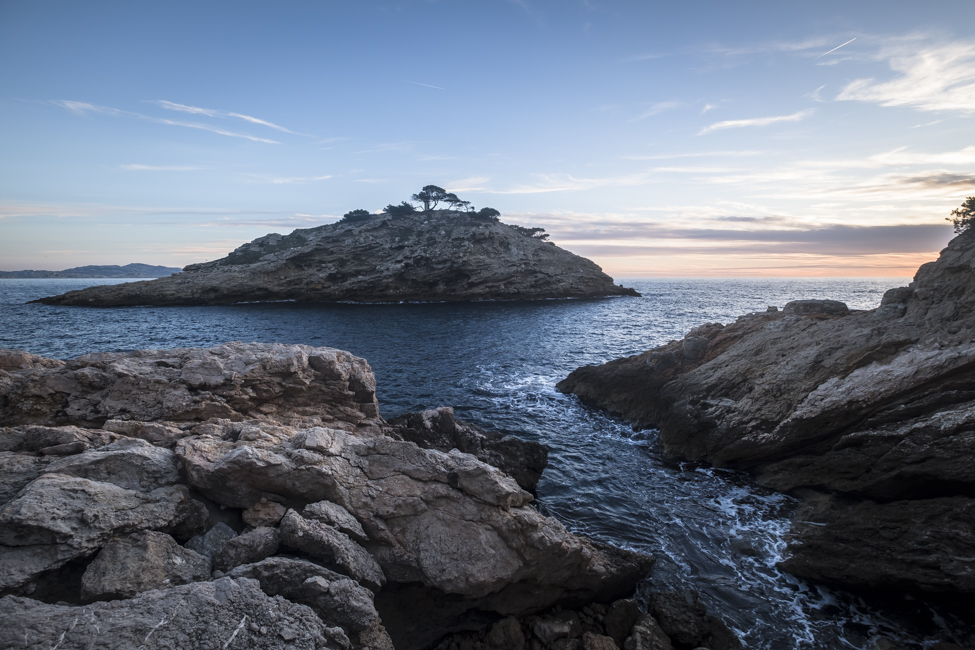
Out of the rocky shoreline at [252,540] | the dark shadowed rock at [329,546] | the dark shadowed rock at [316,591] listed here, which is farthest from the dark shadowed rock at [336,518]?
the dark shadowed rock at [316,591]

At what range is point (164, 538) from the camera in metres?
7.00

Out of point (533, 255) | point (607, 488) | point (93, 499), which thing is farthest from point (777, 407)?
point (533, 255)

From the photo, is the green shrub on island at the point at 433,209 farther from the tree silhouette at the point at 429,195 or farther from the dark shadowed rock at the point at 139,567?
the dark shadowed rock at the point at 139,567

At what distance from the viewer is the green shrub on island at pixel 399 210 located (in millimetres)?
99250

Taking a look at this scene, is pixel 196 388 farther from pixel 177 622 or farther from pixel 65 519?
pixel 177 622

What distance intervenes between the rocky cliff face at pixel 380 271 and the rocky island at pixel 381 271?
18 centimetres

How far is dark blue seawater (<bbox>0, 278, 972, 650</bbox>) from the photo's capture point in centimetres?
995

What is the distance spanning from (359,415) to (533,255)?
250ft

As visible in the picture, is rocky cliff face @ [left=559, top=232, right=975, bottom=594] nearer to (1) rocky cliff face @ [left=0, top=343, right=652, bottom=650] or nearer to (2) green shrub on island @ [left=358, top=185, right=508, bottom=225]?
(1) rocky cliff face @ [left=0, top=343, right=652, bottom=650]

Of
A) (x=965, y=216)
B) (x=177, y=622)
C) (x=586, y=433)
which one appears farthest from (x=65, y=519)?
(x=965, y=216)

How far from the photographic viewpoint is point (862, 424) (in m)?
13.5

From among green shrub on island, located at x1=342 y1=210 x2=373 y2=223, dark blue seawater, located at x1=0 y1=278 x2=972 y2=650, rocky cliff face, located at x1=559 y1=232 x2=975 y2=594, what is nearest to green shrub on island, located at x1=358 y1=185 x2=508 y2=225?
green shrub on island, located at x1=342 y1=210 x2=373 y2=223

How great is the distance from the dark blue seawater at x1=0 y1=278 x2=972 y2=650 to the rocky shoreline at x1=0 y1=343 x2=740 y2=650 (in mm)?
1822

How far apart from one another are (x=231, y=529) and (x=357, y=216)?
101m
